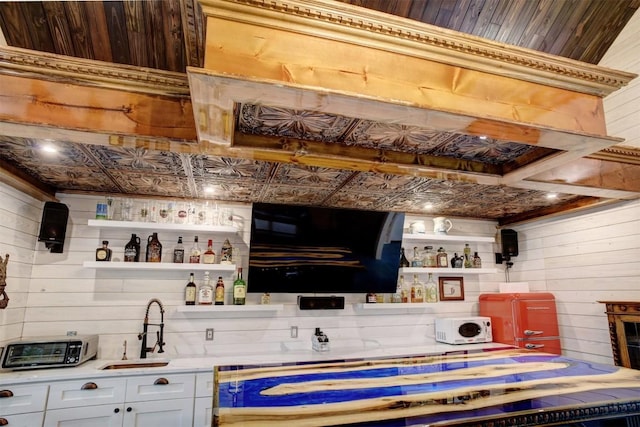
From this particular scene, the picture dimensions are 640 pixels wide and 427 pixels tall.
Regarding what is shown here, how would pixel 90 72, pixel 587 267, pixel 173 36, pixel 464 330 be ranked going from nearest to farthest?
pixel 90 72 < pixel 173 36 < pixel 587 267 < pixel 464 330

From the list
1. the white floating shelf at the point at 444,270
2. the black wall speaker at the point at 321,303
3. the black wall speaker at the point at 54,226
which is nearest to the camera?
the black wall speaker at the point at 54,226

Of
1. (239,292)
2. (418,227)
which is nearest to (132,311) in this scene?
(239,292)

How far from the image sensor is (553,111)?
1.76m

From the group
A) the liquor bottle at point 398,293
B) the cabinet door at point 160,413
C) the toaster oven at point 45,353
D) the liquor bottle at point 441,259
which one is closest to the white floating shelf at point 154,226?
the toaster oven at point 45,353

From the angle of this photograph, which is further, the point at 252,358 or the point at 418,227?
the point at 418,227

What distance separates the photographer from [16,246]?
2.90 m

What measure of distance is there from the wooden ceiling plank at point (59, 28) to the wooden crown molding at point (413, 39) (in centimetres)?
93

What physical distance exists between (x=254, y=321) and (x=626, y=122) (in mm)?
3865

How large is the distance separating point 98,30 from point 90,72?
23 cm

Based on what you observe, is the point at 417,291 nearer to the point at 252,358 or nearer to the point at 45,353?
the point at 252,358

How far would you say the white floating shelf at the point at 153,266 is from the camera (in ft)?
10.2

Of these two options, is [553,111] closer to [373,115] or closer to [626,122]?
[373,115]

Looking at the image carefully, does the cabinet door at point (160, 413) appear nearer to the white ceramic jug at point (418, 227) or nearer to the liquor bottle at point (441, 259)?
the white ceramic jug at point (418, 227)

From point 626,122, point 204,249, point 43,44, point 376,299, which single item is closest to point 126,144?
point 43,44
